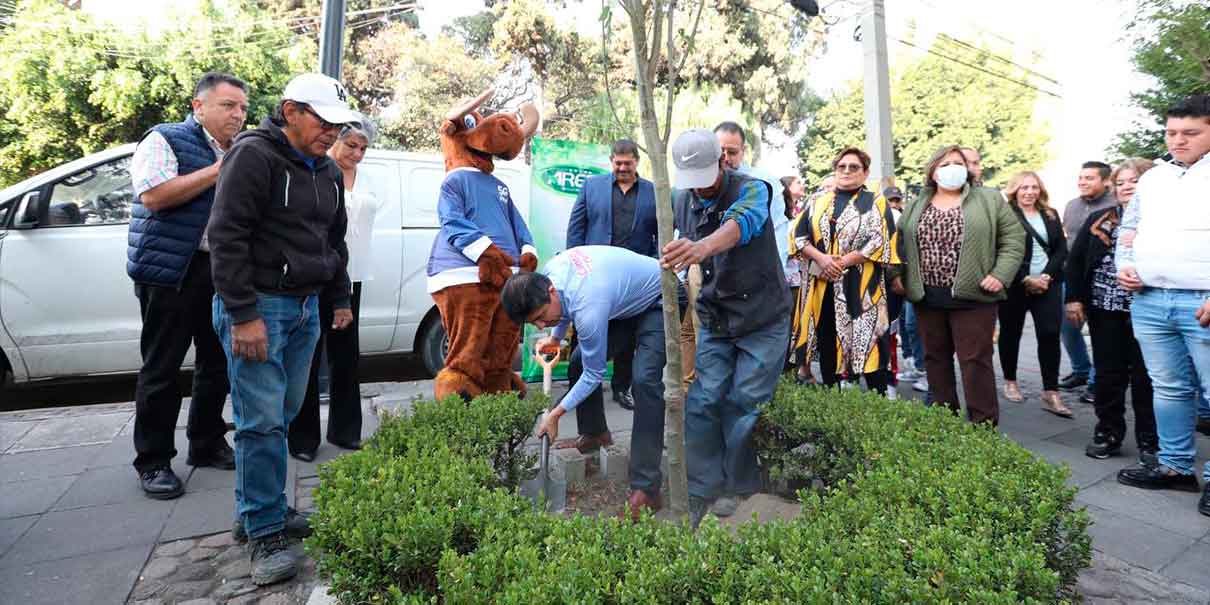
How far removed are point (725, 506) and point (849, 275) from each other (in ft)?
7.34

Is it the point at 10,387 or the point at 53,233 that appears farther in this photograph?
the point at 10,387

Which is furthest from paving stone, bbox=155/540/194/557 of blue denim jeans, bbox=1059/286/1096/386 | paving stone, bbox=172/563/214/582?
blue denim jeans, bbox=1059/286/1096/386

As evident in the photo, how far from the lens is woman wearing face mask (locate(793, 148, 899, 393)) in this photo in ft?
15.0

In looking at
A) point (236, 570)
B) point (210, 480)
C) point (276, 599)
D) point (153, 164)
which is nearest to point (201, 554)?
point (236, 570)

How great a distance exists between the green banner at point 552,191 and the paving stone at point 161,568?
3.02 m

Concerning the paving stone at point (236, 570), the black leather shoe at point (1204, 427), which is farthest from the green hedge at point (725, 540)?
the black leather shoe at point (1204, 427)

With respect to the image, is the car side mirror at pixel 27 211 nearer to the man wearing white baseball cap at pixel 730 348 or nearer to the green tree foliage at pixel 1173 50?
the man wearing white baseball cap at pixel 730 348

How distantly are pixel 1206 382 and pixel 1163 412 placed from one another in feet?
1.16

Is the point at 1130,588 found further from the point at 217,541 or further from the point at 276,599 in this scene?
the point at 217,541

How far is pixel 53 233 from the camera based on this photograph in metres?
4.92

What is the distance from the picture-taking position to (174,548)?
2777 mm

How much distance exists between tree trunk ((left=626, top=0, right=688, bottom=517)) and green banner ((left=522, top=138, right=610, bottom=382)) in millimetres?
2917

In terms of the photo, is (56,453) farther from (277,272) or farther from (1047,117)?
(1047,117)

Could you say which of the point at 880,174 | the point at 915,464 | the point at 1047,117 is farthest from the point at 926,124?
the point at 915,464
